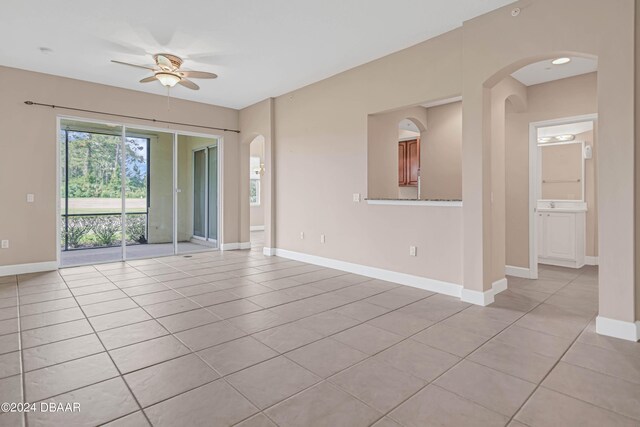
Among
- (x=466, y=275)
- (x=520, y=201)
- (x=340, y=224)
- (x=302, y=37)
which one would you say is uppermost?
(x=302, y=37)

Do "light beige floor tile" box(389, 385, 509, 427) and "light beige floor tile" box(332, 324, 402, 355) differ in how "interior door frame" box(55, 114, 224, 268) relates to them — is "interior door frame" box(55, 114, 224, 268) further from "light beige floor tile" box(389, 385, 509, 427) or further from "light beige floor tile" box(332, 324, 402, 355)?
"light beige floor tile" box(389, 385, 509, 427)

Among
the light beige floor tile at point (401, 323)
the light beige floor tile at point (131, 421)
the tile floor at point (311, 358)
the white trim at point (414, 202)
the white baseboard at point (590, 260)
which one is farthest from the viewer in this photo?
the white baseboard at point (590, 260)

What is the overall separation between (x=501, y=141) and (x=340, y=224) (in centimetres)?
243

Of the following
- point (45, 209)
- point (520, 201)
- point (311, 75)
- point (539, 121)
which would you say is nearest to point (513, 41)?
point (539, 121)

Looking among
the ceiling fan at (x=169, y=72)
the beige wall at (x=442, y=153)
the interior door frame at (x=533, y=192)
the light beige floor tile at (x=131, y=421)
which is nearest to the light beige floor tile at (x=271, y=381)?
the light beige floor tile at (x=131, y=421)

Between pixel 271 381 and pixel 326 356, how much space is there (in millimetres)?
477

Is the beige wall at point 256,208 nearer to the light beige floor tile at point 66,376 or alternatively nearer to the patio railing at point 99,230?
the patio railing at point 99,230

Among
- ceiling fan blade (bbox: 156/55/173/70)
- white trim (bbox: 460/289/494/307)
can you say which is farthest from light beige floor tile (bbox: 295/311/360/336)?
ceiling fan blade (bbox: 156/55/173/70)

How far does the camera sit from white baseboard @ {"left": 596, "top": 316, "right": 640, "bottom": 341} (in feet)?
8.90

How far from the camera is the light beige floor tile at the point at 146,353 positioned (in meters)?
2.32

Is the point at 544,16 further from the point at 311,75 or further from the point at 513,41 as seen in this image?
the point at 311,75

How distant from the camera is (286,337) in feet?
9.09

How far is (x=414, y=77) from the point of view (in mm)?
4203

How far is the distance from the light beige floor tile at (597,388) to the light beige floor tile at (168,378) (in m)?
2.13
